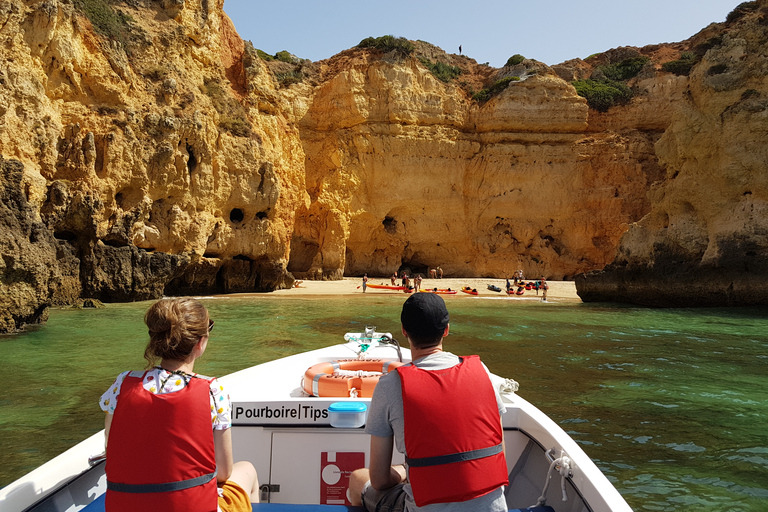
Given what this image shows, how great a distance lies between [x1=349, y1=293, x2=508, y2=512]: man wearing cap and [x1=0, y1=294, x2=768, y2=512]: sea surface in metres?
2.49

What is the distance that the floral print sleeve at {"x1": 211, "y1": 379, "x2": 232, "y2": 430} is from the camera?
2027 millimetres

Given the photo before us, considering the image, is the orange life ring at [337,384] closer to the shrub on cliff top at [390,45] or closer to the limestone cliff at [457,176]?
the limestone cliff at [457,176]

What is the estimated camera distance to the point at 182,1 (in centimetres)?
2277

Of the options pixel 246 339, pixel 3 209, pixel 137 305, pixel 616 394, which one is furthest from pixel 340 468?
pixel 137 305

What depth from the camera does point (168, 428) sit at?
189cm

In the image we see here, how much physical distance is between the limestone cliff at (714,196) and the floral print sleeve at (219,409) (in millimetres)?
20973

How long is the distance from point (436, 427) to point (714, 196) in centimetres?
2191

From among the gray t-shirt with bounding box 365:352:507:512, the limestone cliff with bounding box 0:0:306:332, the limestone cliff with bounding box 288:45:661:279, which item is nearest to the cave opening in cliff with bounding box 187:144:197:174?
the limestone cliff with bounding box 0:0:306:332

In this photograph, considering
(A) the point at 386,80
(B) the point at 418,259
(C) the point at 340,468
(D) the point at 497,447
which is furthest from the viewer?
(B) the point at 418,259

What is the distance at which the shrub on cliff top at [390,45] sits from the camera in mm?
34531

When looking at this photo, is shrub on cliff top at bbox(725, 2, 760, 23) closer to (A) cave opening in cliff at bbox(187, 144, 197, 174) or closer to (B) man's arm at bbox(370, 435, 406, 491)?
(A) cave opening in cliff at bbox(187, 144, 197, 174)

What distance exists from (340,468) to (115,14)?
77.7 feet

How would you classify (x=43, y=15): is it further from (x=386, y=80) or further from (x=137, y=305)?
(x=386, y=80)

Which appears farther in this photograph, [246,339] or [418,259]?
[418,259]
